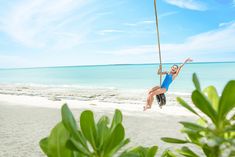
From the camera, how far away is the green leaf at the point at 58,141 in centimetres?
30

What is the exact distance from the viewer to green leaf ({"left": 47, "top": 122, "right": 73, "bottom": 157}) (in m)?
0.30

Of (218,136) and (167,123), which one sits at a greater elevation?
(218,136)

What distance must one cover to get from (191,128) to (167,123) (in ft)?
19.4

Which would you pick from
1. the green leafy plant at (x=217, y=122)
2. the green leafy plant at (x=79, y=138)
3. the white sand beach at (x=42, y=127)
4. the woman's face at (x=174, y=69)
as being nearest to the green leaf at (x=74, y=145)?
the green leafy plant at (x=79, y=138)

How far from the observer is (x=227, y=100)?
0.28 m

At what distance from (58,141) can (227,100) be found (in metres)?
0.16

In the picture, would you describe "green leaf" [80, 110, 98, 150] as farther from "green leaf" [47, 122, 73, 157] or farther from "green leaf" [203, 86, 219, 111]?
"green leaf" [203, 86, 219, 111]

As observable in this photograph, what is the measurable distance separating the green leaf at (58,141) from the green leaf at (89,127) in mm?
17

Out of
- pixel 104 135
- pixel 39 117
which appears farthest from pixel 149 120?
pixel 104 135

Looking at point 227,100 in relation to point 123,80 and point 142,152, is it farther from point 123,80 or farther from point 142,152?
point 123,80

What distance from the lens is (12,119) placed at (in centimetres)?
607

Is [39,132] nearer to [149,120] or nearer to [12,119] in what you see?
[12,119]

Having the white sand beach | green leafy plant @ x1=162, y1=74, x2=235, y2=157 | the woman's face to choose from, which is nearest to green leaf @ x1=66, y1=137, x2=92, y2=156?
green leafy plant @ x1=162, y1=74, x2=235, y2=157

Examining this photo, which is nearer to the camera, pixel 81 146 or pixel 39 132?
pixel 81 146
